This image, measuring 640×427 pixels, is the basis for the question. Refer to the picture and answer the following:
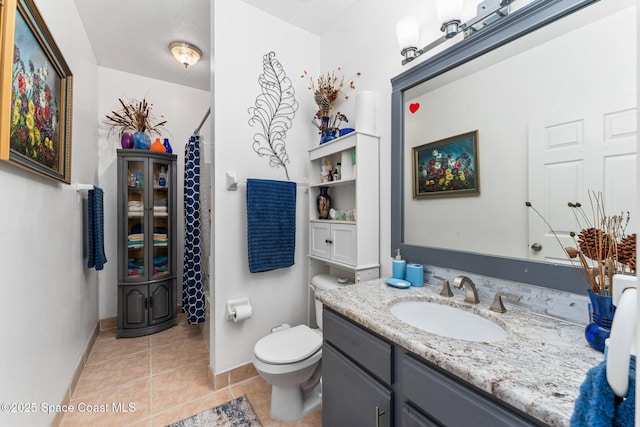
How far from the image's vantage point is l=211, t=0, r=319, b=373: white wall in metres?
1.75

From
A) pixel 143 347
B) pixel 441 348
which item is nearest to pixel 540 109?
pixel 441 348

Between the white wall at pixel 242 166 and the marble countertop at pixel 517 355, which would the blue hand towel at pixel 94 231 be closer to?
the white wall at pixel 242 166

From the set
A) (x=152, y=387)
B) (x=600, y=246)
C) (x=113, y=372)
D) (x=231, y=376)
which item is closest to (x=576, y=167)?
(x=600, y=246)

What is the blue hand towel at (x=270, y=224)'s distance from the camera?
1786mm

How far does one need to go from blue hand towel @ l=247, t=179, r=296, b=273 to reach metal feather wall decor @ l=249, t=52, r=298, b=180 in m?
0.23

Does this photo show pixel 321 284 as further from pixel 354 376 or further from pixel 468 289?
pixel 468 289

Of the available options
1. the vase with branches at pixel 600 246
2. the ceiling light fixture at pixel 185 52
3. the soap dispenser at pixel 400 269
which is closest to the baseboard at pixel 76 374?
the soap dispenser at pixel 400 269

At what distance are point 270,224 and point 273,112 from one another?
0.85 meters

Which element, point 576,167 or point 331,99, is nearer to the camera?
point 576,167

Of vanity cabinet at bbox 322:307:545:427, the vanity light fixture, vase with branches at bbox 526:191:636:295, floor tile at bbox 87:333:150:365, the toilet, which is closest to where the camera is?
vanity cabinet at bbox 322:307:545:427

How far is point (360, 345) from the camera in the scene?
985 millimetres

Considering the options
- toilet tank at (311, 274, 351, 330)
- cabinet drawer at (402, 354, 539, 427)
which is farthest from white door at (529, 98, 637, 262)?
toilet tank at (311, 274, 351, 330)

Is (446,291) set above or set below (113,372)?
above

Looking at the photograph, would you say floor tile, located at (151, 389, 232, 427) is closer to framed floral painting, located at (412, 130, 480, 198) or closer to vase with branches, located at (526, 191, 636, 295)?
framed floral painting, located at (412, 130, 480, 198)
